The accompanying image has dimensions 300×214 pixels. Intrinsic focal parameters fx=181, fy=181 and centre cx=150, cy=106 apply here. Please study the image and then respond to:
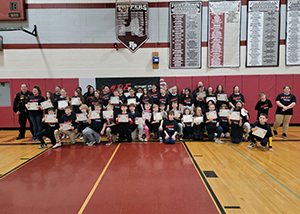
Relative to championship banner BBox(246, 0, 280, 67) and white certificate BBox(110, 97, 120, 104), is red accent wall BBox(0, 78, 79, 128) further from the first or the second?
championship banner BBox(246, 0, 280, 67)

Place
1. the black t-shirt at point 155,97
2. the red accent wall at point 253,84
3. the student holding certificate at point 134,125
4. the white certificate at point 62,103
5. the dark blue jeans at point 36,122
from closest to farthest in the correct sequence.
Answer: the student holding certificate at point 134,125 < the dark blue jeans at point 36,122 < the white certificate at point 62,103 < the black t-shirt at point 155,97 < the red accent wall at point 253,84

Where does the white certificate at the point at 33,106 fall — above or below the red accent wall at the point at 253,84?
below


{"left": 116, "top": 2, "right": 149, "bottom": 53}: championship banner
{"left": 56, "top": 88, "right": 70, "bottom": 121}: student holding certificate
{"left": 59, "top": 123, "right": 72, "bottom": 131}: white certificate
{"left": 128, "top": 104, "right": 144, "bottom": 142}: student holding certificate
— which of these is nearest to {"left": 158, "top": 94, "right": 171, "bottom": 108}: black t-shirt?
{"left": 128, "top": 104, "right": 144, "bottom": 142}: student holding certificate

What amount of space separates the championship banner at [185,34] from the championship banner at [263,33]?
259 cm

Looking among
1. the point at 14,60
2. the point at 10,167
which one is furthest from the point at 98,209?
the point at 14,60

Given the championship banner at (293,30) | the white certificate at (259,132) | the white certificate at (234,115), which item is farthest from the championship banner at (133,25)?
the championship banner at (293,30)

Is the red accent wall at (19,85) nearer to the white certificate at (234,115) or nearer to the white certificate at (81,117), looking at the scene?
the white certificate at (81,117)

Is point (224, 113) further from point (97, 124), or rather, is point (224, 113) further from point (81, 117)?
point (81, 117)

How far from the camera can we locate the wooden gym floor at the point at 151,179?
9.99 ft

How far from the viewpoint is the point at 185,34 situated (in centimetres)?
924

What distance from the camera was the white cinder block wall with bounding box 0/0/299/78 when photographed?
9289 mm

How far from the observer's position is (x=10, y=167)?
475 cm

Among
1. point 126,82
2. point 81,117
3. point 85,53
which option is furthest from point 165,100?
point 85,53

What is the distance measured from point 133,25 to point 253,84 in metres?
6.90
